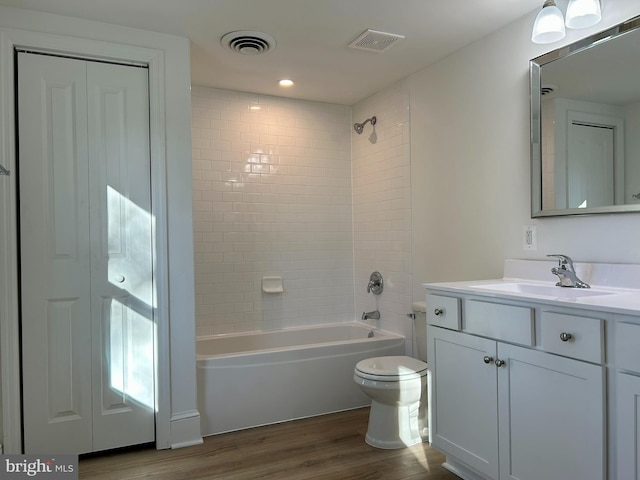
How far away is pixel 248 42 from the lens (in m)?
2.79

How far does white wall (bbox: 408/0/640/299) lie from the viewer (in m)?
2.21

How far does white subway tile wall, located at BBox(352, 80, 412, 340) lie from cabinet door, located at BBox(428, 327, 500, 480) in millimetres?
1170

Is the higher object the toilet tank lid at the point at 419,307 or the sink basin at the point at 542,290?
the sink basin at the point at 542,290

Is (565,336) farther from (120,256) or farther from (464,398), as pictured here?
(120,256)

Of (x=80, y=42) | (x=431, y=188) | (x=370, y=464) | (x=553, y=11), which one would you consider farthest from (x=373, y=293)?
(x=80, y=42)

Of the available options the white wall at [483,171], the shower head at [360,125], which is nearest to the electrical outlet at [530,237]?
the white wall at [483,171]

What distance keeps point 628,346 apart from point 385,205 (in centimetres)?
237

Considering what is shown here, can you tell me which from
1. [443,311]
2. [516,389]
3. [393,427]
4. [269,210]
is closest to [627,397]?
[516,389]

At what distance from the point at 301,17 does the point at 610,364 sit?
2.13m

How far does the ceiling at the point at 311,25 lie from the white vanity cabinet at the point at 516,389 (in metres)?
1.48

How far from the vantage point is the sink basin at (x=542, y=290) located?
6.56 feet

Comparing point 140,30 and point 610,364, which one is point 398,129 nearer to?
point 140,30

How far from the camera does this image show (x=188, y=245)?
8.99ft

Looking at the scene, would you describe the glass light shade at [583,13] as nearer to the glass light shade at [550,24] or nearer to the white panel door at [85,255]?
the glass light shade at [550,24]
